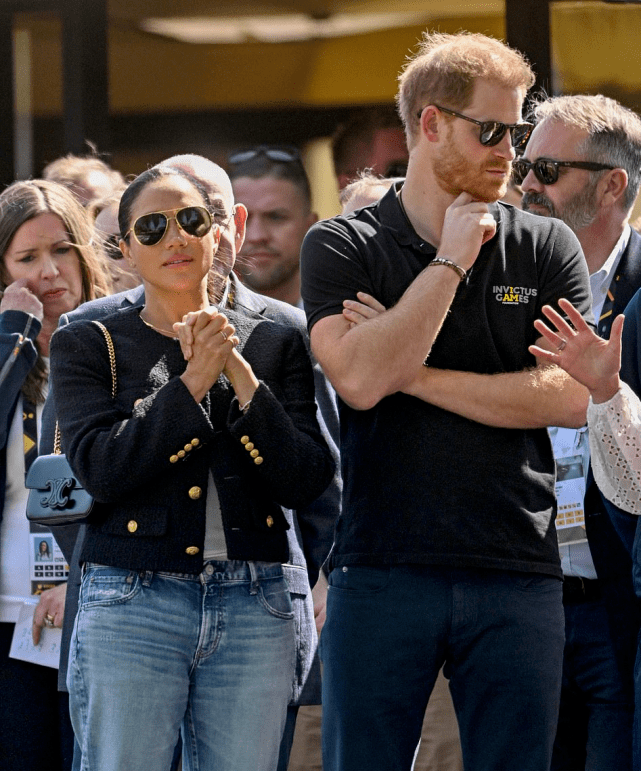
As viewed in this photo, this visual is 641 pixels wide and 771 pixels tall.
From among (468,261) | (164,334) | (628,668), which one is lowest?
(628,668)

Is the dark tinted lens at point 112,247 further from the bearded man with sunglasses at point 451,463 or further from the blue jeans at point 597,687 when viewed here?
the blue jeans at point 597,687

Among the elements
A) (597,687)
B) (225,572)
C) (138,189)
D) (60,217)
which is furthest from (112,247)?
(597,687)

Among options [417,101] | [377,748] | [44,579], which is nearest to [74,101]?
[44,579]

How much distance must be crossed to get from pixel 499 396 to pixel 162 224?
922 millimetres

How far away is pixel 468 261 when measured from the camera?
314 centimetres

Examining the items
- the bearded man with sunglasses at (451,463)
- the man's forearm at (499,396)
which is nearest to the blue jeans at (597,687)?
the bearded man with sunglasses at (451,463)

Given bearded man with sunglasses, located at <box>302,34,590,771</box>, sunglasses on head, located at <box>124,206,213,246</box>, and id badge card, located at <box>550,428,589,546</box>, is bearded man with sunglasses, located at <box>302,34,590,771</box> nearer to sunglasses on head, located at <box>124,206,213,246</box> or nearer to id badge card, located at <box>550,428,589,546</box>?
sunglasses on head, located at <box>124,206,213,246</box>

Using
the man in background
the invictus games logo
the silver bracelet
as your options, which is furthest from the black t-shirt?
the man in background

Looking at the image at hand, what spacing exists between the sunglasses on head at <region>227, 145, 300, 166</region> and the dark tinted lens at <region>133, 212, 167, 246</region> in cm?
292

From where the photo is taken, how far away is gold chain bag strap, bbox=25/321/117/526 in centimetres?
315

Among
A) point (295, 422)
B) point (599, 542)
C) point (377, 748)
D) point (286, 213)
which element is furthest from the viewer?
point (286, 213)

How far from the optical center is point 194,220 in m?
3.26

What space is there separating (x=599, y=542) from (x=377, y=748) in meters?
1.13

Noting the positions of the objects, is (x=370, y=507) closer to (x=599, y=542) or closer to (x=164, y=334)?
(x=164, y=334)
